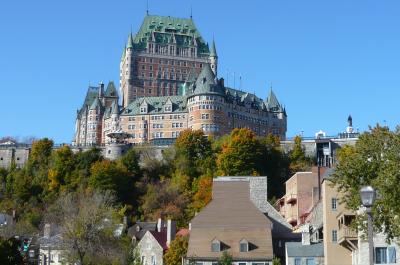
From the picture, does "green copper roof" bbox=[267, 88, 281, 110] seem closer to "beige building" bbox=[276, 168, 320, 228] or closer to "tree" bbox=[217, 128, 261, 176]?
"tree" bbox=[217, 128, 261, 176]

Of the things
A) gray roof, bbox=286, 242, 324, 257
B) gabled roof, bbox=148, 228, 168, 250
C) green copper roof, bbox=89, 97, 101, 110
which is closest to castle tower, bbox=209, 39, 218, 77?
green copper roof, bbox=89, 97, 101, 110

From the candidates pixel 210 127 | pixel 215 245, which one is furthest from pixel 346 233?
pixel 210 127

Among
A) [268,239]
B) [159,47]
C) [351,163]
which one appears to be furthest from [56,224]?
[159,47]

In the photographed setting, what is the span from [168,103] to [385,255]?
404 ft

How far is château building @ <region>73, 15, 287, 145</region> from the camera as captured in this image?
165 m

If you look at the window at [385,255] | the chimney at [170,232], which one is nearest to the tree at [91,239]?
the chimney at [170,232]

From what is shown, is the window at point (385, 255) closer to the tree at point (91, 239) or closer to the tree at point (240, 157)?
the tree at point (91, 239)

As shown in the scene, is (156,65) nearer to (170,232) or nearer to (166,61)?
(166,61)

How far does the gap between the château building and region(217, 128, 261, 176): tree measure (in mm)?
27797

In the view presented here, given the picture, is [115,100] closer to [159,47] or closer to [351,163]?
[159,47]

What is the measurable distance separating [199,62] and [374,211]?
157492 millimetres

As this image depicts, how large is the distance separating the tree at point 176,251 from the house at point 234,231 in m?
2.86

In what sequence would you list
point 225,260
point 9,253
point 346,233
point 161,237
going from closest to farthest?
point 9,253, point 346,233, point 225,260, point 161,237

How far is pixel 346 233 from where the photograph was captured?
53844 millimetres
